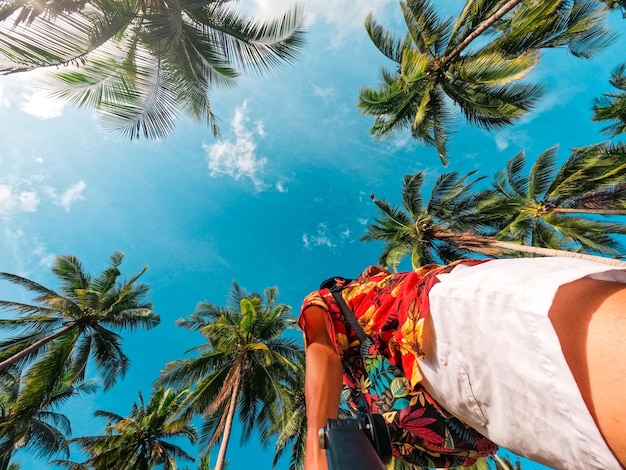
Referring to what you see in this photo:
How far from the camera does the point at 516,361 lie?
2.86ft

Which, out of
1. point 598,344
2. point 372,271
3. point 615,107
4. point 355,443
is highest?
point 615,107

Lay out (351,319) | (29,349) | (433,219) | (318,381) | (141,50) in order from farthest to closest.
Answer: (433,219) → (29,349) → (141,50) → (351,319) → (318,381)

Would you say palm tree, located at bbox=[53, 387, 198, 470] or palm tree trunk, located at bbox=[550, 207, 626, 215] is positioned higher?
palm tree trunk, located at bbox=[550, 207, 626, 215]

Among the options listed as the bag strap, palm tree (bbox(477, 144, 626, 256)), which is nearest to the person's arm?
the bag strap

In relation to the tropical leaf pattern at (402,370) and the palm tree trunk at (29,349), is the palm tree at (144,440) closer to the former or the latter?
the palm tree trunk at (29,349)

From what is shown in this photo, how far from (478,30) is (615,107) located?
9.33 metres

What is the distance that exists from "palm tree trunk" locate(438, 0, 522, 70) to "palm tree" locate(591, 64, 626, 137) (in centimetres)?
887

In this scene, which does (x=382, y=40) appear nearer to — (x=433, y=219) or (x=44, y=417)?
(x=433, y=219)

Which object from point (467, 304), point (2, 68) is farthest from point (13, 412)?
point (467, 304)

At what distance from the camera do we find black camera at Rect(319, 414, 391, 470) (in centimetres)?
66

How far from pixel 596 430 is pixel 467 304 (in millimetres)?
422

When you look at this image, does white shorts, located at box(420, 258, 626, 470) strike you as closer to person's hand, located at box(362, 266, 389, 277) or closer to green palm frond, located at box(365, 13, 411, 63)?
person's hand, located at box(362, 266, 389, 277)

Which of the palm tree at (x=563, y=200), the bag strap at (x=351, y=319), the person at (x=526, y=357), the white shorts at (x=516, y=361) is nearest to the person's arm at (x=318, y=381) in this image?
the person at (x=526, y=357)

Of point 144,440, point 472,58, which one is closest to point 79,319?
point 144,440
